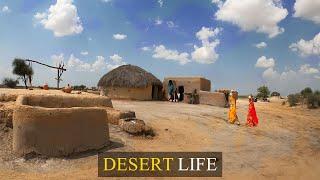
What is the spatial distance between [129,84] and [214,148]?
15.2 m

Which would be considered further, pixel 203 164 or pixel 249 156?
pixel 249 156

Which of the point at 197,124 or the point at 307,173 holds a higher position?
the point at 197,124

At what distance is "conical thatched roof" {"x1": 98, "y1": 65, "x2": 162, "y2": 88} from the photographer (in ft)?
88.6

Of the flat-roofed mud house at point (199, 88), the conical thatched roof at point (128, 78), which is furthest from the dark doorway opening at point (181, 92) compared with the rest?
the conical thatched roof at point (128, 78)

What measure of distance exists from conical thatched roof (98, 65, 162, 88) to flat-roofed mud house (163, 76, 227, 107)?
3.96ft

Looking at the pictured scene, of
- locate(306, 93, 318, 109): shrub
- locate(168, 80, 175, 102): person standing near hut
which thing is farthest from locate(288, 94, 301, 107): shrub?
locate(168, 80, 175, 102): person standing near hut

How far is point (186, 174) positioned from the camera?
32.8 feet

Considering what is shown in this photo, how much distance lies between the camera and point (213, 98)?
2552 centimetres

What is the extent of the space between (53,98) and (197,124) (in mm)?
6150

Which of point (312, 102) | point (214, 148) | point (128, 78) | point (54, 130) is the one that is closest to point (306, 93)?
point (312, 102)

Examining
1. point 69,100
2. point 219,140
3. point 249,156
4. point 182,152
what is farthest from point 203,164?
point 69,100

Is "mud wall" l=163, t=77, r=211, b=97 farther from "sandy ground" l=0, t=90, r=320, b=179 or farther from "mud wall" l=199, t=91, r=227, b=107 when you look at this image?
"sandy ground" l=0, t=90, r=320, b=179

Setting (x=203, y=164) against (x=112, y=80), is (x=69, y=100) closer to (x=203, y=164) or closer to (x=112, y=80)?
(x=203, y=164)

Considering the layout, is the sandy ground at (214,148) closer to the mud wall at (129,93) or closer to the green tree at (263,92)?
the mud wall at (129,93)
